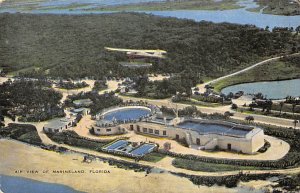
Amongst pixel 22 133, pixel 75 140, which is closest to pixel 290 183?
pixel 75 140

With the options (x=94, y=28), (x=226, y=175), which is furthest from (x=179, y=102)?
(x=94, y=28)

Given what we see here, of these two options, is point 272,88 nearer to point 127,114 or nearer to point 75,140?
point 127,114

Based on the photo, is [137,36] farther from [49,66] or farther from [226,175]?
[226,175]

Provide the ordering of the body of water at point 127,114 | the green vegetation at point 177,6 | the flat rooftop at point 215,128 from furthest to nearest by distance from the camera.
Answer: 1. the green vegetation at point 177,6
2. the body of water at point 127,114
3. the flat rooftop at point 215,128

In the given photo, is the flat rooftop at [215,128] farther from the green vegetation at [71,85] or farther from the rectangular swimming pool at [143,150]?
the green vegetation at [71,85]

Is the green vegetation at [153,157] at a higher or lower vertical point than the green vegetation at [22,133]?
higher

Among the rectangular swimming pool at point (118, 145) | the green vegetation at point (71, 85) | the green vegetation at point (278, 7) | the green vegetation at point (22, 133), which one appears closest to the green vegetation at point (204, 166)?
the rectangular swimming pool at point (118, 145)
